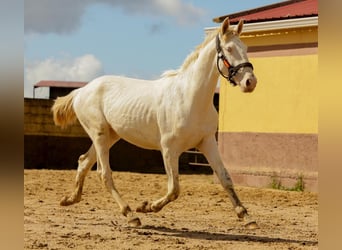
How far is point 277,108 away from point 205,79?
19.7 feet

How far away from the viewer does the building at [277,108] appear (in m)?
10.8

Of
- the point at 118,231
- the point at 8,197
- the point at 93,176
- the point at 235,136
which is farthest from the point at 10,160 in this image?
the point at 93,176

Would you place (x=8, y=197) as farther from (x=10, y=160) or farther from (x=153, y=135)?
(x=153, y=135)

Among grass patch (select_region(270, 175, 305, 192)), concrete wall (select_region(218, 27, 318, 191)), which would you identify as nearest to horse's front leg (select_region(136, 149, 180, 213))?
concrete wall (select_region(218, 27, 318, 191))

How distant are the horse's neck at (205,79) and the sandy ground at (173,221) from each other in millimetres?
1399

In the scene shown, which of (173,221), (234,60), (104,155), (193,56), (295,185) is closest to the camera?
(234,60)

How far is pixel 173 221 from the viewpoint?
669 cm

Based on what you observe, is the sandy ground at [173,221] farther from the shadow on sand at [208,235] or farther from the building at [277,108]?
the building at [277,108]

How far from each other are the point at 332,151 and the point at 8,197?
483 mm

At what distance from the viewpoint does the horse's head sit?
5.10m

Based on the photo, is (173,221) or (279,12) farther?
(279,12)

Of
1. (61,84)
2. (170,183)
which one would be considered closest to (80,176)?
(170,183)

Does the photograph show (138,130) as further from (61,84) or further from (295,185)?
(61,84)

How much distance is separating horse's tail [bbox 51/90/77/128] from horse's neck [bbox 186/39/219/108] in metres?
2.01
